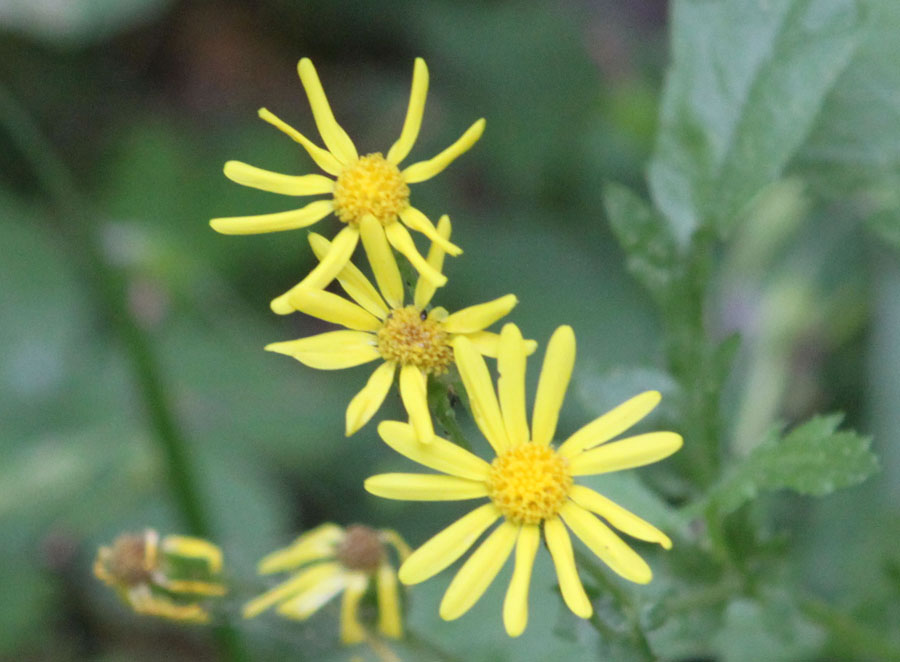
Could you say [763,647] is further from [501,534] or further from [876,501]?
[501,534]

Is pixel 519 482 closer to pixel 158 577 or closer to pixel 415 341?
pixel 415 341

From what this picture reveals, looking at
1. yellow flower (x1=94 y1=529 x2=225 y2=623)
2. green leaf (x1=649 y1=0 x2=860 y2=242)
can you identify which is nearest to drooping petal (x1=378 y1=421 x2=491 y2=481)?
yellow flower (x1=94 y1=529 x2=225 y2=623)

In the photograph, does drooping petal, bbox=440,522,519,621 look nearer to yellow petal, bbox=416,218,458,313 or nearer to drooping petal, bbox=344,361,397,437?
drooping petal, bbox=344,361,397,437

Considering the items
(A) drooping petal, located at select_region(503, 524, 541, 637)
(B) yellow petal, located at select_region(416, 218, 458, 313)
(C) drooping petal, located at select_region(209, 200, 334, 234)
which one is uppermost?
(C) drooping petal, located at select_region(209, 200, 334, 234)

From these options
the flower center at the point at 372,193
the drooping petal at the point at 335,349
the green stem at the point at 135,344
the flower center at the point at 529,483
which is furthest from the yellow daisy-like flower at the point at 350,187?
the green stem at the point at 135,344

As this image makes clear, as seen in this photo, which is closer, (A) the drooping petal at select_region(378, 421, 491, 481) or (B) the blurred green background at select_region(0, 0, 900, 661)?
(A) the drooping petal at select_region(378, 421, 491, 481)

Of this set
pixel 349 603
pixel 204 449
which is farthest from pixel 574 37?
pixel 349 603
